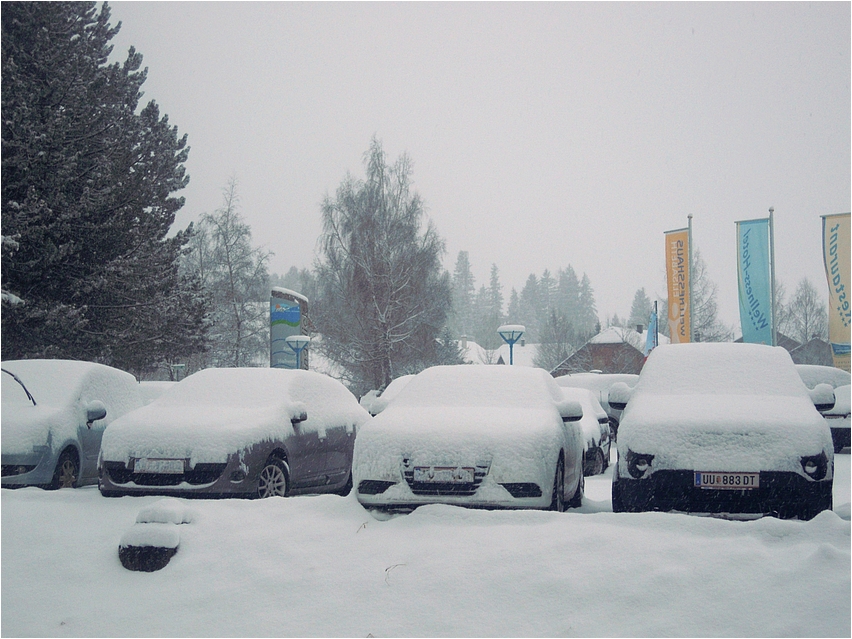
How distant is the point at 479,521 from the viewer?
564 cm

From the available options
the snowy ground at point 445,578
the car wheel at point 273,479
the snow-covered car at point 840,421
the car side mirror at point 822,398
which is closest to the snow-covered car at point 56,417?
the car wheel at point 273,479

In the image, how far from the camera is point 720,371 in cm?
761

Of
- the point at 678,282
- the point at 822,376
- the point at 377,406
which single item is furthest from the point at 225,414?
the point at 678,282

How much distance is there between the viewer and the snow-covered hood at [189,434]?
24.2 feet

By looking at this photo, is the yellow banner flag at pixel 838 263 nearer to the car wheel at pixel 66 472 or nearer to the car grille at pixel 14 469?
the car wheel at pixel 66 472

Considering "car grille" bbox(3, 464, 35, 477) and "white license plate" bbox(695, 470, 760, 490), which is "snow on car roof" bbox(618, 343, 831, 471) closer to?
"white license plate" bbox(695, 470, 760, 490)

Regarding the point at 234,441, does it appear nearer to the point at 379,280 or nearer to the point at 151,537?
the point at 151,537

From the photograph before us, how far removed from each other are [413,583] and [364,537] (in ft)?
2.81

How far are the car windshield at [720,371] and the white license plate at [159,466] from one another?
14.3ft

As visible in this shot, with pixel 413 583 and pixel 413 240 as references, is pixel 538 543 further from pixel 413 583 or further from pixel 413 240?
pixel 413 240

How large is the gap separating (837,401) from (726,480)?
35.8ft

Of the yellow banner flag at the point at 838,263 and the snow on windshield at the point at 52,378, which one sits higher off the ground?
the yellow banner flag at the point at 838,263

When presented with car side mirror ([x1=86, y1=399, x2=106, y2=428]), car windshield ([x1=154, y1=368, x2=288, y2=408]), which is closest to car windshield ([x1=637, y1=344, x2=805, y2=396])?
car windshield ([x1=154, y1=368, x2=288, y2=408])

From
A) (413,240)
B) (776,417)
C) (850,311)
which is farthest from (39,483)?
(413,240)
